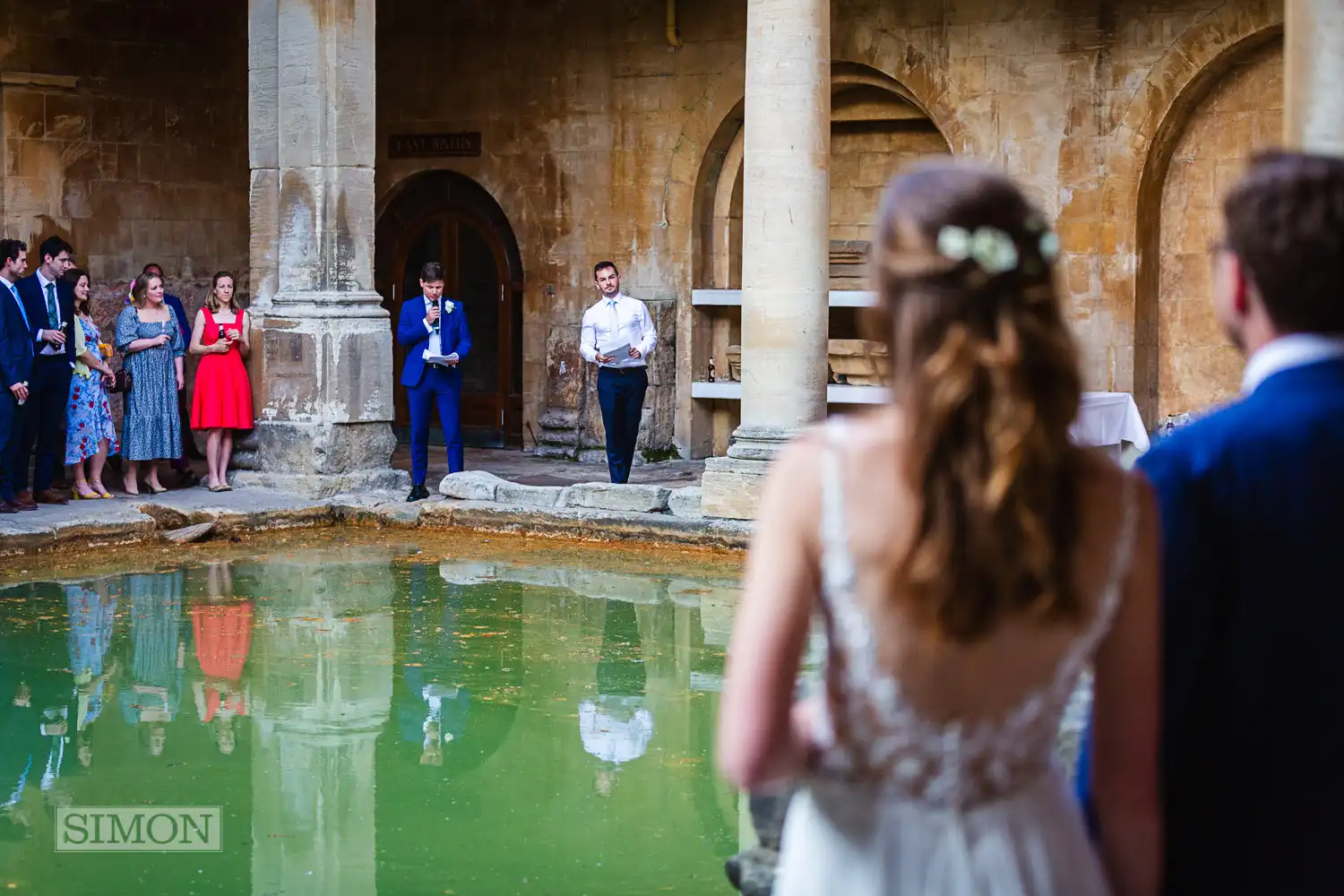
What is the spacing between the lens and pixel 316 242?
11750mm

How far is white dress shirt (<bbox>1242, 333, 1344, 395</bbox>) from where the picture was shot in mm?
2139

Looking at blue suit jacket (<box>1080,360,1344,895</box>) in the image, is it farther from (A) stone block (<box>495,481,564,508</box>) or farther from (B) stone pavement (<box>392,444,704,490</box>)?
(B) stone pavement (<box>392,444,704,490</box>)

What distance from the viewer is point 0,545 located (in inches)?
389

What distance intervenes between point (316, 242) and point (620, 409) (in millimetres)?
2301

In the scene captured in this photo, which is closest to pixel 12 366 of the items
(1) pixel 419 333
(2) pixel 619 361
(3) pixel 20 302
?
(3) pixel 20 302

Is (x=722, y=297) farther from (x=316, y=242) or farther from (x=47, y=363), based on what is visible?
(x=47, y=363)

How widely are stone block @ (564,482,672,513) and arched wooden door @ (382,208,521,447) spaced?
4.67 m

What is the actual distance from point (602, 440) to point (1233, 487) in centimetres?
1282

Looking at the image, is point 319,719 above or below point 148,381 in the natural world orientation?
below

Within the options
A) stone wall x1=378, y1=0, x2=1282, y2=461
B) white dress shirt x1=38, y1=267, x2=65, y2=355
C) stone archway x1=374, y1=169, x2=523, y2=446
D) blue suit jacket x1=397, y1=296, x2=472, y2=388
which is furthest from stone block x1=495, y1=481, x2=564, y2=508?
stone archway x1=374, y1=169, x2=523, y2=446

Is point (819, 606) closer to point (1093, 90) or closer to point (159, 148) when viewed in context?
point (1093, 90)

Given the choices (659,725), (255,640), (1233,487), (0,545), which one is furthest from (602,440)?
(1233,487)

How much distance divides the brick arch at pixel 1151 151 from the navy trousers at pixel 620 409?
354 cm

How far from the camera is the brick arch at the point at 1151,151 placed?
12.4m
